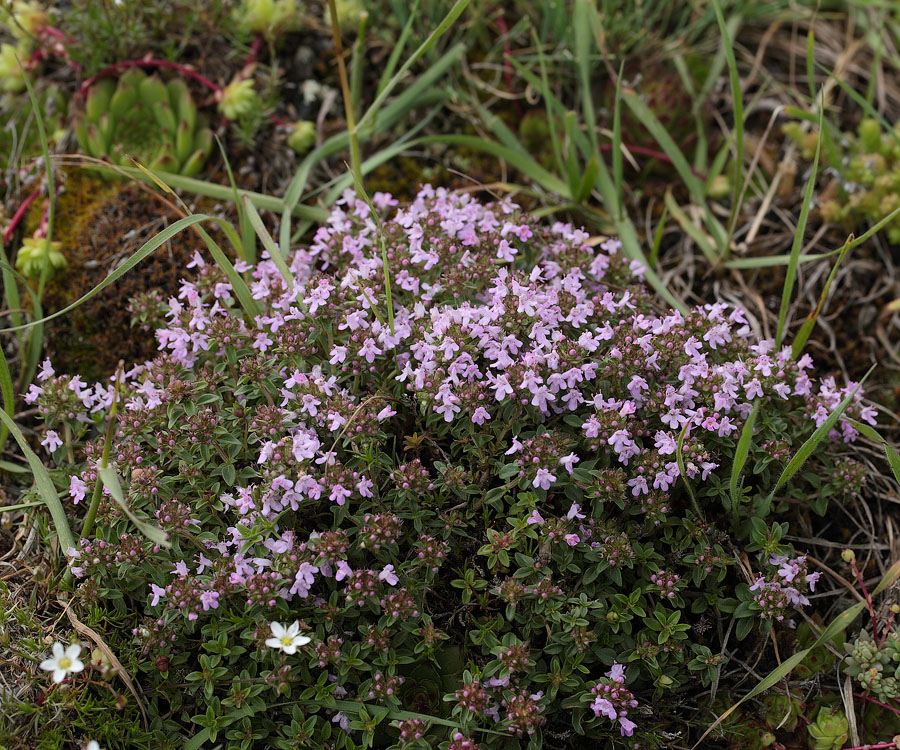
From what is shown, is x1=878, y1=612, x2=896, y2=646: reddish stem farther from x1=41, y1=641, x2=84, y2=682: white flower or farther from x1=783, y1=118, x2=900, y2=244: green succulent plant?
x1=41, y1=641, x2=84, y2=682: white flower

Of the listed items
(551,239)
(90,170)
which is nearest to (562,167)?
(551,239)

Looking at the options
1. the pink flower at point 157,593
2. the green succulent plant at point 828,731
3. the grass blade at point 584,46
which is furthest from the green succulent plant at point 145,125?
the green succulent plant at point 828,731

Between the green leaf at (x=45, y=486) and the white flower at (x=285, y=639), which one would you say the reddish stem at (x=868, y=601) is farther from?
the green leaf at (x=45, y=486)

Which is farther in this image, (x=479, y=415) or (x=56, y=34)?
(x=56, y=34)

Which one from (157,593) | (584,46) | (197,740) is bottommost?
(197,740)

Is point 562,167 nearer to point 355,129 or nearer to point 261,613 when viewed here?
point 355,129

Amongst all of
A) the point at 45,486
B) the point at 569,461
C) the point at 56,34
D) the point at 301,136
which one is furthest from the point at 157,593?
the point at 56,34

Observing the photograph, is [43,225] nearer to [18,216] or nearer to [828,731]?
[18,216]

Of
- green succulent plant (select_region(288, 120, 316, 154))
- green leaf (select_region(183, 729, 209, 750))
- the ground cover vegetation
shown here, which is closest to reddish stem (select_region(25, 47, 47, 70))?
the ground cover vegetation
